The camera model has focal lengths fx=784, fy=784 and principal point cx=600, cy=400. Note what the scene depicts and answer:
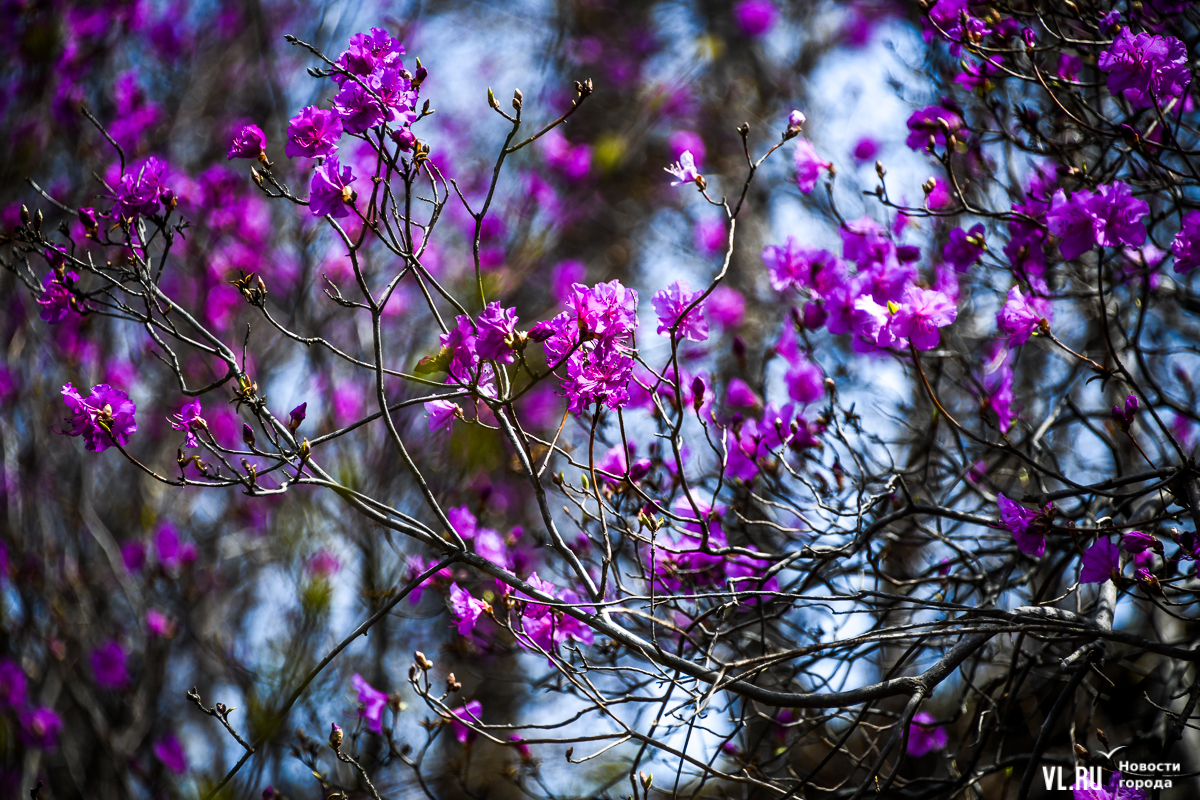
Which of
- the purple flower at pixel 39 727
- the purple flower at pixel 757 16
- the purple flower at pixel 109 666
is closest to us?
the purple flower at pixel 39 727

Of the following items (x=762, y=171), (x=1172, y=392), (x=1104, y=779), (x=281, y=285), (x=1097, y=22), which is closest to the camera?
(x=1104, y=779)

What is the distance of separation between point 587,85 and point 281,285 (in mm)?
3813

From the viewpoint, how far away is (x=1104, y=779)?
242 centimetres

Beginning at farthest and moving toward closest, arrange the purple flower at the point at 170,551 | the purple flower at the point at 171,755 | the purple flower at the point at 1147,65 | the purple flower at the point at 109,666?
the purple flower at the point at 170,551 → the purple flower at the point at 109,666 → the purple flower at the point at 171,755 → the purple flower at the point at 1147,65

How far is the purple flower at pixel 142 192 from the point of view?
2.14m

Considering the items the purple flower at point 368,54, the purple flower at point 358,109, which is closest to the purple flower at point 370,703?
the purple flower at point 358,109

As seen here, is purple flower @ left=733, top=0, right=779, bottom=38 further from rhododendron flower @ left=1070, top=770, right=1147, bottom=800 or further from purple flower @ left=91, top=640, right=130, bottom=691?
purple flower @ left=91, top=640, right=130, bottom=691

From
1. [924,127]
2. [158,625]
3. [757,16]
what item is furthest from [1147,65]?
[757,16]

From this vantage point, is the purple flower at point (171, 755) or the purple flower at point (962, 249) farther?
the purple flower at point (171, 755)

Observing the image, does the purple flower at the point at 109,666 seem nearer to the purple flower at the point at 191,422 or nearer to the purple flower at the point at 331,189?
the purple flower at the point at 191,422

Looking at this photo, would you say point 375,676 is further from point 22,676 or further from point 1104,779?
point 1104,779

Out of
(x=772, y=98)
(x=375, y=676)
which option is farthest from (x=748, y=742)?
(x=772, y=98)

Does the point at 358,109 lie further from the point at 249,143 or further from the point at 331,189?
the point at 249,143

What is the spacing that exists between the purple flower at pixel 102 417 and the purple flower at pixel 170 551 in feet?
8.63
